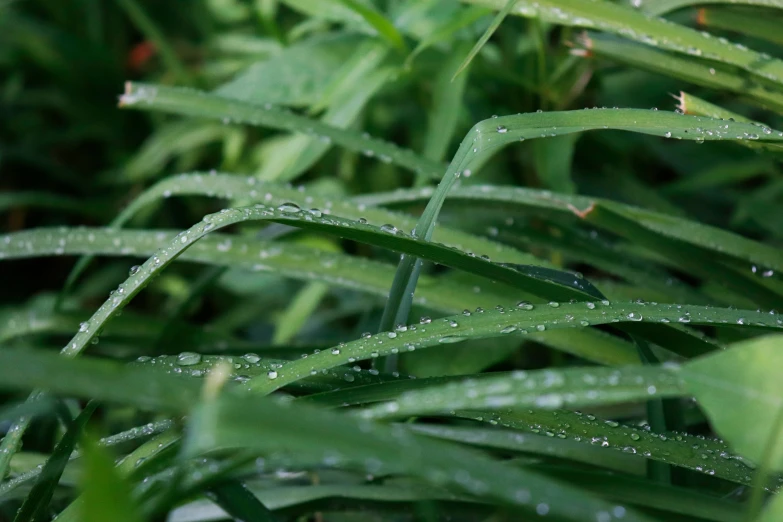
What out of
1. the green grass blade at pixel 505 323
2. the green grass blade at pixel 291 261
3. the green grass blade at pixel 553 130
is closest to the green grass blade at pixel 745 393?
the green grass blade at pixel 505 323

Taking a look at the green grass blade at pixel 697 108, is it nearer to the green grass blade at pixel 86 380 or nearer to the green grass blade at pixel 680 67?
the green grass blade at pixel 680 67

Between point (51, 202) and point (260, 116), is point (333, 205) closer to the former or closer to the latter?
point (260, 116)

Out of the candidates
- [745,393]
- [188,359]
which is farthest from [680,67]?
[188,359]

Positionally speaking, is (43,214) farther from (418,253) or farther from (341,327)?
(418,253)

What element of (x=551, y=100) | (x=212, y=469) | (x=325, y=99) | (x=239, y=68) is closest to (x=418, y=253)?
(x=212, y=469)

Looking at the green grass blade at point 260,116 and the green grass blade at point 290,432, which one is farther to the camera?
the green grass blade at point 260,116

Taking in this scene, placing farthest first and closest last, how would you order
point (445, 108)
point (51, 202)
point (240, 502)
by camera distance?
point (51, 202) → point (445, 108) → point (240, 502)
